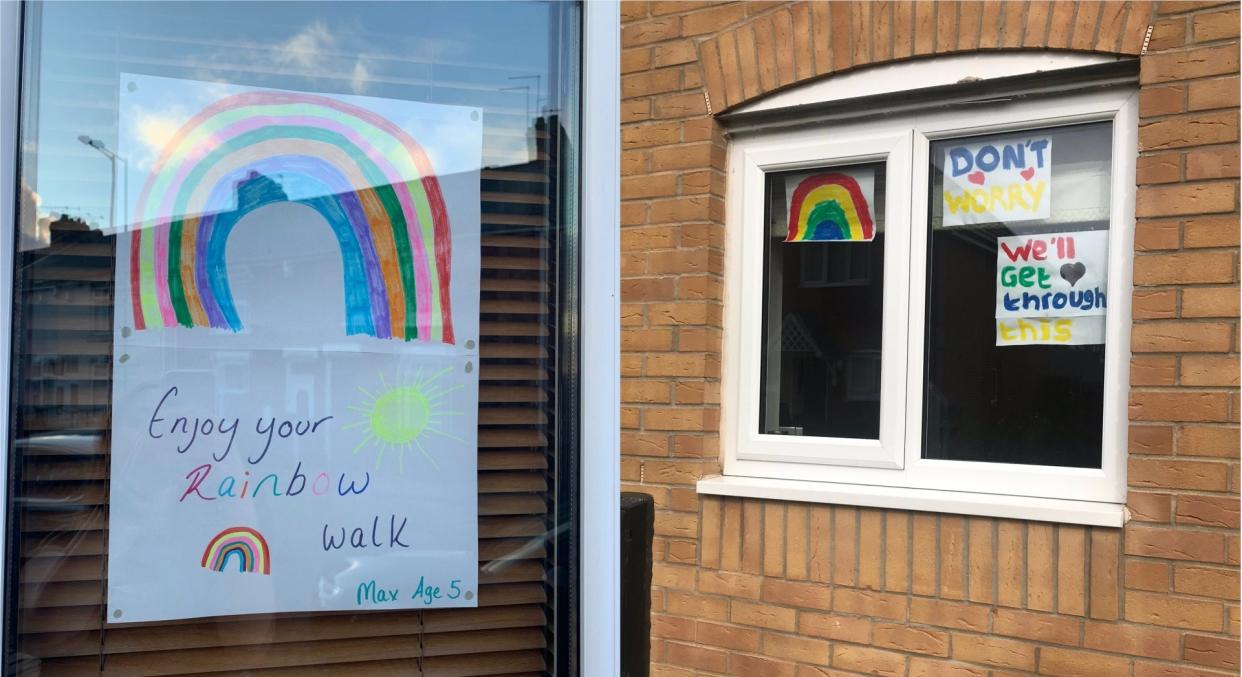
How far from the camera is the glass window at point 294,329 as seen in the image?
1.15m

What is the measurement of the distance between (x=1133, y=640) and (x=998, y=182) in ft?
4.73

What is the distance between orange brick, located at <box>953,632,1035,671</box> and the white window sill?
385 millimetres

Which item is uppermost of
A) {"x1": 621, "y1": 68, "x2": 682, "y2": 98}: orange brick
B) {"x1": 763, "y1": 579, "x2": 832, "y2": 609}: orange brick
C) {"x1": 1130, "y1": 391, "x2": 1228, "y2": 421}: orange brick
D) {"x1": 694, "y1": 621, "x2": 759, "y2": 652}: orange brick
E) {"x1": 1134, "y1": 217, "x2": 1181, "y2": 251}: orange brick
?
{"x1": 621, "y1": 68, "x2": 682, "y2": 98}: orange brick

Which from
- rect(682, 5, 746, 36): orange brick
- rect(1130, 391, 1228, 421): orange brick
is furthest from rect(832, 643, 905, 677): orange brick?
rect(682, 5, 746, 36): orange brick

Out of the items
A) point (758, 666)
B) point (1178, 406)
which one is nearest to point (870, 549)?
point (758, 666)

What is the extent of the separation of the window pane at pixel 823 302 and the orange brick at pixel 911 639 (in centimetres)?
64

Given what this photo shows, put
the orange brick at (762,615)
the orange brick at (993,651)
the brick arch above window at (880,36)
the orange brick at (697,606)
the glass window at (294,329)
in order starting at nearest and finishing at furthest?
1. the glass window at (294,329)
2. the brick arch above window at (880,36)
3. the orange brick at (993,651)
4. the orange brick at (762,615)
5. the orange brick at (697,606)

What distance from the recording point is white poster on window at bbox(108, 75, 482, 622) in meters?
1.17

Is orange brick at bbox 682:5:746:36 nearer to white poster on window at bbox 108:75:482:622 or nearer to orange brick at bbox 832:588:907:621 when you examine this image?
orange brick at bbox 832:588:907:621

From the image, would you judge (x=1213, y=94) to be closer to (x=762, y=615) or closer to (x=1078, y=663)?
(x=1078, y=663)

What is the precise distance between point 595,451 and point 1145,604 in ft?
7.50

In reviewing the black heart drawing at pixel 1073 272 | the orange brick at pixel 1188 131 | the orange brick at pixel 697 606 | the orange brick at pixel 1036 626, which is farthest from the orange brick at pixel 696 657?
the orange brick at pixel 1188 131

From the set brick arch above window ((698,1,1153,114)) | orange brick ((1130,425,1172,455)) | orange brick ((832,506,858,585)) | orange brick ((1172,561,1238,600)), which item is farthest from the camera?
orange brick ((832,506,858,585))

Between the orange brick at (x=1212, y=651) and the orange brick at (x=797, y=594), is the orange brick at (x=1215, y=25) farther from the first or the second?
the orange brick at (x=797, y=594)
